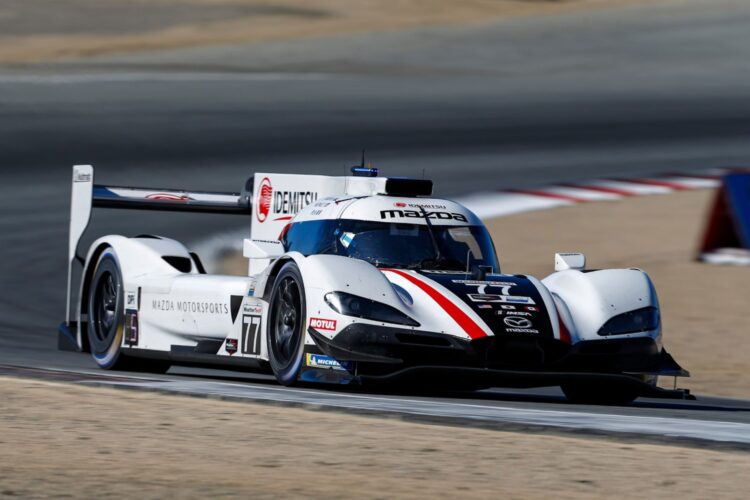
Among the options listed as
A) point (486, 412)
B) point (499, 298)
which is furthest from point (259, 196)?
point (486, 412)

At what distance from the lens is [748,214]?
1487 centimetres

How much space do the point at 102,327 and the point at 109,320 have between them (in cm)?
13

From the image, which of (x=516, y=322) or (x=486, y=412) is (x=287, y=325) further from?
(x=486, y=412)

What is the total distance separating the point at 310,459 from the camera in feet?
19.6

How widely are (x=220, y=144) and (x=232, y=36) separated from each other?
18321 mm

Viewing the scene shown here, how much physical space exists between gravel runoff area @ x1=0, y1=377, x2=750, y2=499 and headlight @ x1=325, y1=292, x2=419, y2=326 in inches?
48.0

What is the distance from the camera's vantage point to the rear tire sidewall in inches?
428

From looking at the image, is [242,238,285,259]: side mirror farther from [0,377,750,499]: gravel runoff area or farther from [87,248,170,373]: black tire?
[0,377,750,499]: gravel runoff area

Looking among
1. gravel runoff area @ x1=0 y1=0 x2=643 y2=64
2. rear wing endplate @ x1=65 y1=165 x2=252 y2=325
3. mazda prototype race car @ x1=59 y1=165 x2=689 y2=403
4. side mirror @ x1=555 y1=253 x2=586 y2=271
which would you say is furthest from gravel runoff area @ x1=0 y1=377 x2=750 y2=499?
gravel runoff area @ x1=0 y1=0 x2=643 y2=64

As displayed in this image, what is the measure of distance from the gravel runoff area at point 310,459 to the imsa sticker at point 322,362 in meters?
1.16

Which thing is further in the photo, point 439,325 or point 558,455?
point 439,325

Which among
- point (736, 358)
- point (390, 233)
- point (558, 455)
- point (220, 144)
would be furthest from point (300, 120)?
point (558, 455)

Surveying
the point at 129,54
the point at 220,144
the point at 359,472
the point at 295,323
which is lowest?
the point at 359,472

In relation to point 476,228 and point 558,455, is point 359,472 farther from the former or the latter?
point 476,228
